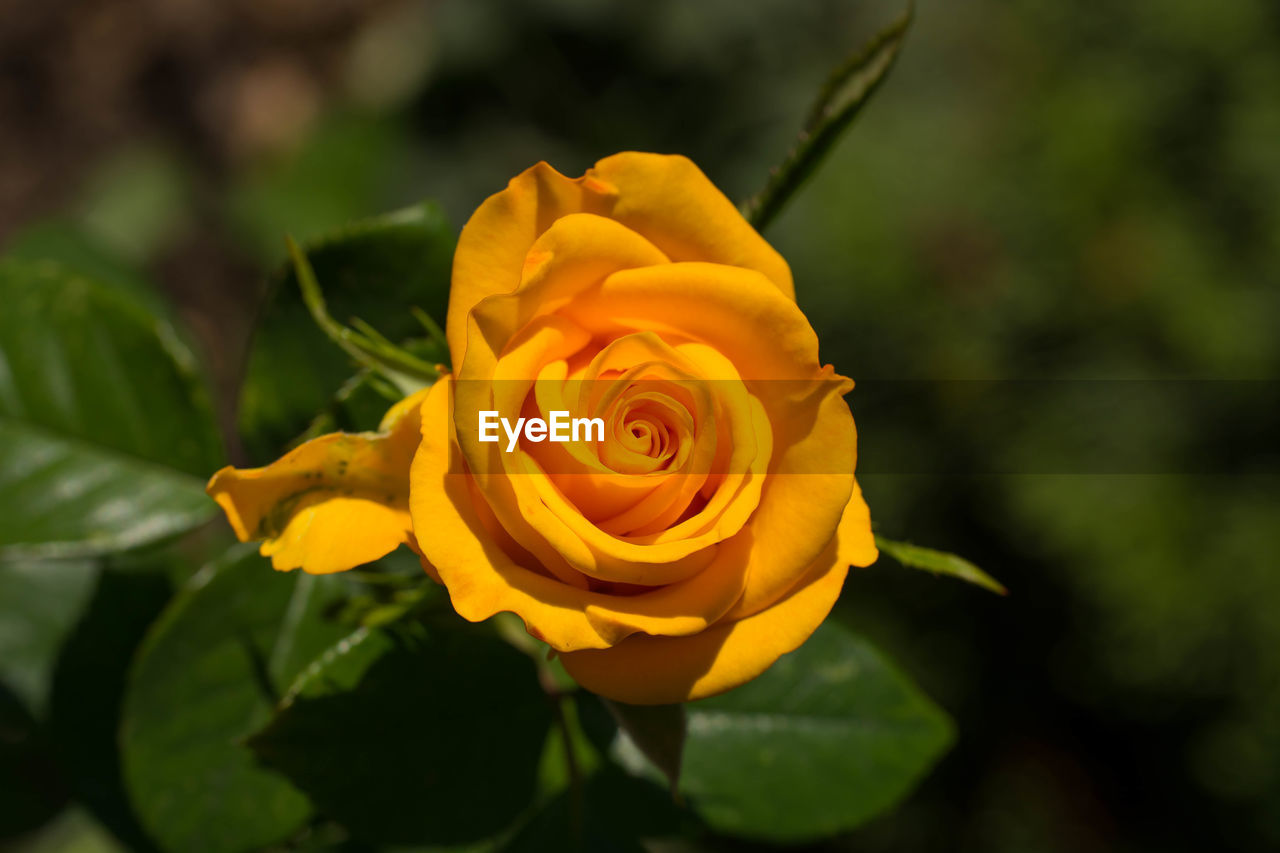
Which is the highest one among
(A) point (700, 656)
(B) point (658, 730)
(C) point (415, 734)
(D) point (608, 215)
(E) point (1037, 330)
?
(D) point (608, 215)

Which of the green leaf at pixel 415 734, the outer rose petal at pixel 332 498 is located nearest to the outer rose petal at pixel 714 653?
the outer rose petal at pixel 332 498

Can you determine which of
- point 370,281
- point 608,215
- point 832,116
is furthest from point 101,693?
point 832,116

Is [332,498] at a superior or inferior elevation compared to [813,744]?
superior

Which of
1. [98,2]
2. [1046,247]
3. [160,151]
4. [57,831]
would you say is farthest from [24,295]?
[98,2]

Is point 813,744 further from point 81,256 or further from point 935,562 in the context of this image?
point 81,256

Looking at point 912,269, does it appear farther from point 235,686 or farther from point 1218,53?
point 235,686

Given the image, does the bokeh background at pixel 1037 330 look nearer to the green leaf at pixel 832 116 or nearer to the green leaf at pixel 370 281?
the green leaf at pixel 370 281
